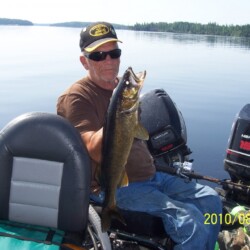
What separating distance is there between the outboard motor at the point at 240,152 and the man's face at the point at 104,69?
82.2 inches

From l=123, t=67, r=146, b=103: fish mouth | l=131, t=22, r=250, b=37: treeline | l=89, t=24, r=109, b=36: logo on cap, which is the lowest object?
l=123, t=67, r=146, b=103: fish mouth

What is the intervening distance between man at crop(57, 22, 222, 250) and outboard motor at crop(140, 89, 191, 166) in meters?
0.80

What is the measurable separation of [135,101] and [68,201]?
93cm

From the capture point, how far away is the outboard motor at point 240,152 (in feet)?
15.0

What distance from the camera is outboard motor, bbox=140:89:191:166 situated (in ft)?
14.3

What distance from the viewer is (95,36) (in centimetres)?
325

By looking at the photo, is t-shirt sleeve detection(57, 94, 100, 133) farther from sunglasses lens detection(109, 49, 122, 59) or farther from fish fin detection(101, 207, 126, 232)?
fish fin detection(101, 207, 126, 232)

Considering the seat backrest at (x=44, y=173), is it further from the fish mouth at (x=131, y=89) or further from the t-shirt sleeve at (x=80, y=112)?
the fish mouth at (x=131, y=89)

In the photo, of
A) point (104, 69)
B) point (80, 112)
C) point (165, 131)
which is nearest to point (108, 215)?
point (80, 112)

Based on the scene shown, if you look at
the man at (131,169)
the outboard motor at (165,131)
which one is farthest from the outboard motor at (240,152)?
the man at (131,169)

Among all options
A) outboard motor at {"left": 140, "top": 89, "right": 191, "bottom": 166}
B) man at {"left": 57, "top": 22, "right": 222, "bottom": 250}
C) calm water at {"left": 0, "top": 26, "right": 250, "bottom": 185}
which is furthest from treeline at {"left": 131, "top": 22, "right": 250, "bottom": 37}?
man at {"left": 57, "top": 22, "right": 222, "bottom": 250}

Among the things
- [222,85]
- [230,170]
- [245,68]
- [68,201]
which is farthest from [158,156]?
[245,68]

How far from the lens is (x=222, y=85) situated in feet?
55.1

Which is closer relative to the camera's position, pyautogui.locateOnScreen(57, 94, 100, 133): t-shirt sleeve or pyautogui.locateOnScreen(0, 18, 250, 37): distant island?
pyautogui.locateOnScreen(57, 94, 100, 133): t-shirt sleeve
